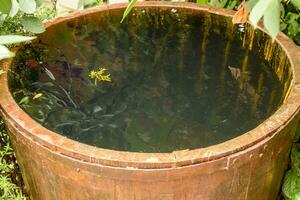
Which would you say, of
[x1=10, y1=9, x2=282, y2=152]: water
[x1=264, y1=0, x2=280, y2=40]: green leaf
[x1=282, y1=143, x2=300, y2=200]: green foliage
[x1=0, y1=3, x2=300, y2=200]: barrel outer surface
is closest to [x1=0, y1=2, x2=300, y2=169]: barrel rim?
[x1=0, y1=3, x2=300, y2=200]: barrel outer surface

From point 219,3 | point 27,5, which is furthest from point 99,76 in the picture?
point 219,3

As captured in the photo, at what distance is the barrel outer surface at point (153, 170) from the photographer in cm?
120

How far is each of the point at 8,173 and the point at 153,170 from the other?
82 centimetres

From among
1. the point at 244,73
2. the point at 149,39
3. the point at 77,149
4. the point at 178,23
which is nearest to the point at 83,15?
the point at 149,39

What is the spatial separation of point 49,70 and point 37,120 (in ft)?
1.10

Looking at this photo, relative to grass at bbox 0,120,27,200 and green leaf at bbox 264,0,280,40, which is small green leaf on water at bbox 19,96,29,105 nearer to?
grass at bbox 0,120,27,200

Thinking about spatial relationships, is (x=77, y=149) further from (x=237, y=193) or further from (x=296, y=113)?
(x=296, y=113)

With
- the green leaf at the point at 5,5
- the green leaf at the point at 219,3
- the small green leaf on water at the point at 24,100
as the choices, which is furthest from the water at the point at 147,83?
the green leaf at the point at 5,5

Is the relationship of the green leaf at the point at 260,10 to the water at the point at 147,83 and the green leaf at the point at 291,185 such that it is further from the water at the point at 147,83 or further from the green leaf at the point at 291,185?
the green leaf at the point at 291,185

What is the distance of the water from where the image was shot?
149 cm

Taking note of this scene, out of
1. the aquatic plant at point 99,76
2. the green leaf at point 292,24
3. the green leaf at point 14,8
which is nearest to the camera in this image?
the green leaf at point 14,8

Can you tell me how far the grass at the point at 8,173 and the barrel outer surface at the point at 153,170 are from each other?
0.70 ft

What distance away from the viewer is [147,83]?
1753 millimetres

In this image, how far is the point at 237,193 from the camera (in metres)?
1.36
